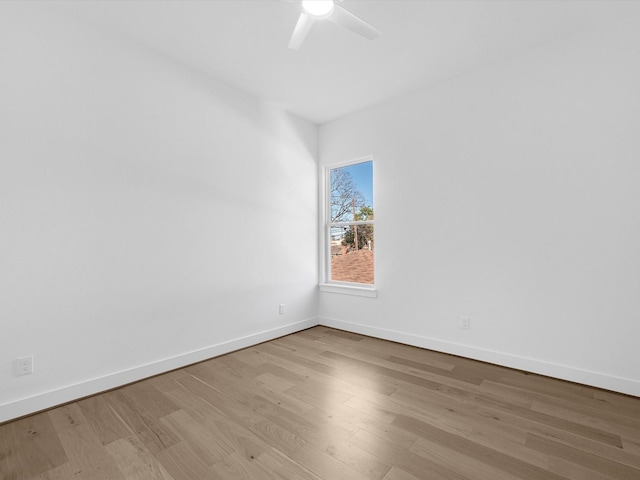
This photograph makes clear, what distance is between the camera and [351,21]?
191 cm

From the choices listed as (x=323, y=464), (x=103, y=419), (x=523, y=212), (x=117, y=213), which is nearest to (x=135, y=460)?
(x=103, y=419)

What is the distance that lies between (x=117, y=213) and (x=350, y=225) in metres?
2.63

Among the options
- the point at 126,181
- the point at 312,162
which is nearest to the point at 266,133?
the point at 312,162

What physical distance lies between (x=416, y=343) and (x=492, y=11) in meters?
3.04

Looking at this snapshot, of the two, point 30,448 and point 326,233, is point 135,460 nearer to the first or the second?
point 30,448

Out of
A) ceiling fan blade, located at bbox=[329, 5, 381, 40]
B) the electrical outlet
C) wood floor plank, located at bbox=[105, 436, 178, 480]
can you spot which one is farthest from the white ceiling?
wood floor plank, located at bbox=[105, 436, 178, 480]

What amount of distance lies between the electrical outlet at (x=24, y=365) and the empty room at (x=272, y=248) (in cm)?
2

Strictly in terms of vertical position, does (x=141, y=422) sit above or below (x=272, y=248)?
below

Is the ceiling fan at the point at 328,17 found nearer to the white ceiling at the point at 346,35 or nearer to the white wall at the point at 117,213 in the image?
the white ceiling at the point at 346,35

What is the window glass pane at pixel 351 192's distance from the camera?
4.00 meters

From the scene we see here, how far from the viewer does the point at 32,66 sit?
2.16m

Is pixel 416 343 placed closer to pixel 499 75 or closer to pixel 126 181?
pixel 499 75

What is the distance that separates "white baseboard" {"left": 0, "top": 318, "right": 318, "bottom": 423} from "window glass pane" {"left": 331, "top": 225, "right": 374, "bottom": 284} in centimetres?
129

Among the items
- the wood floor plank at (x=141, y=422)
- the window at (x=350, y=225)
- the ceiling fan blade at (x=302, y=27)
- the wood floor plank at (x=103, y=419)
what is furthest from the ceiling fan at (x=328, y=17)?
the wood floor plank at (x=103, y=419)
